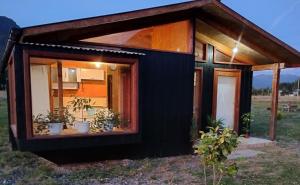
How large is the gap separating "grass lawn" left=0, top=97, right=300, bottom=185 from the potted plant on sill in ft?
2.58

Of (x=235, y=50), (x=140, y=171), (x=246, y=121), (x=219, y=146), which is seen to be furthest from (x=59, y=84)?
(x=246, y=121)

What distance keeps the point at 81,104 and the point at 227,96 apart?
475 centimetres

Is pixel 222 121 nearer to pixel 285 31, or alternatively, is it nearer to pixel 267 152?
pixel 267 152

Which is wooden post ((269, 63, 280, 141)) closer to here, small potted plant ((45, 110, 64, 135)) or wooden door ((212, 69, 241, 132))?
wooden door ((212, 69, 241, 132))

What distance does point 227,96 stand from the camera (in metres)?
8.27

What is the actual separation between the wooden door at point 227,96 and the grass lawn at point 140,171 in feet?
6.96

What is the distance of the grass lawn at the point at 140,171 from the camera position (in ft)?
14.4

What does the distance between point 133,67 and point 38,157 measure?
9.27 ft

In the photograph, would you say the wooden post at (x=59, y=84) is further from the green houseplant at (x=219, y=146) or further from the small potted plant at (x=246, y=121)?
the small potted plant at (x=246, y=121)

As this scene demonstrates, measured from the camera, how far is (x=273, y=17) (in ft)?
424

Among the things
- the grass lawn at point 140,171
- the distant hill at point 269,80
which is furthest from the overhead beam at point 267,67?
the distant hill at point 269,80

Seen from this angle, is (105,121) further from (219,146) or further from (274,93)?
(274,93)

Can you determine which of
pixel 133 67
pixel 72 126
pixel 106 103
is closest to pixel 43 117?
pixel 72 126

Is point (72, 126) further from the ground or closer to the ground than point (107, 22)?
closer to the ground
